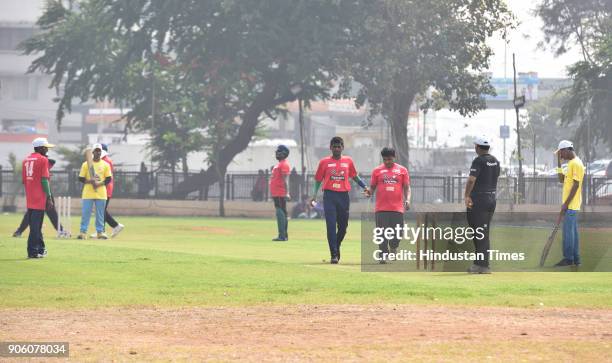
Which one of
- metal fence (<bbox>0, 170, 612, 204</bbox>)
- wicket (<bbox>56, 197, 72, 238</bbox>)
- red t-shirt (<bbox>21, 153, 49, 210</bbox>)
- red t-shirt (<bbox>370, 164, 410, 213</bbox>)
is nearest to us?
red t-shirt (<bbox>370, 164, 410, 213</bbox>)

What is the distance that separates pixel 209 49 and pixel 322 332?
4480 cm

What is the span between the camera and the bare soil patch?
1036cm

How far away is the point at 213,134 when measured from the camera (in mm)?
57656

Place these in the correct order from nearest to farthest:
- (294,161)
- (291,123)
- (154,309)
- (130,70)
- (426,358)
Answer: (426,358) → (154,309) → (130,70) → (294,161) → (291,123)

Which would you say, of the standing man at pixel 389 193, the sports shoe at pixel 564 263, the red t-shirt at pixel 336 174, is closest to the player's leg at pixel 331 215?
the red t-shirt at pixel 336 174

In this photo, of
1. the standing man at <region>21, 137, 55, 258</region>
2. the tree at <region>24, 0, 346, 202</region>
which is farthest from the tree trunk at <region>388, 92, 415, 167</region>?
the standing man at <region>21, 137, 55, 258</region>

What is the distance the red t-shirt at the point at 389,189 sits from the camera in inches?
791

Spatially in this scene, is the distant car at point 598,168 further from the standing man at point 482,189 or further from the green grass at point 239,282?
the standing man at point 482,189

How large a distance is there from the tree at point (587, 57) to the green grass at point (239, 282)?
3252cm

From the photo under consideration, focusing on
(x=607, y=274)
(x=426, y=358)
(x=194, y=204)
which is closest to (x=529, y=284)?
(x=607, y=274)

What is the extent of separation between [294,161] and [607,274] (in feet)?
208

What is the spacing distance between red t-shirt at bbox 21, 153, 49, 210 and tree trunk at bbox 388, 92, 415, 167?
118 ft

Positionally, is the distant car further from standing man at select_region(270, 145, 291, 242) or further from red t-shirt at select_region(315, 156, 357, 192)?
red t-shirt at select_region(315, 156, 357, 192)

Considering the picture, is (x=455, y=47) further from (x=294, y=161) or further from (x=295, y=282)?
(x=295, y=282)
